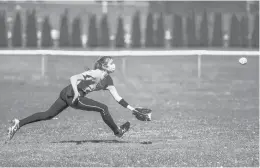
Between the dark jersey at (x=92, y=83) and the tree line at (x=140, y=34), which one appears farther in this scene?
the tree line at (x=140, y=34)

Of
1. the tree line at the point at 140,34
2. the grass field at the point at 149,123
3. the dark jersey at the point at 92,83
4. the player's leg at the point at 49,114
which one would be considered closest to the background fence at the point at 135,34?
the tree line at the point at 140,34

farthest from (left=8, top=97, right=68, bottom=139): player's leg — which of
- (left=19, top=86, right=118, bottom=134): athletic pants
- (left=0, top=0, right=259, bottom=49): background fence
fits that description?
(left=0, top=0, right=259, bottom=49): background fence

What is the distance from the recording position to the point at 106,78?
845 centimetres

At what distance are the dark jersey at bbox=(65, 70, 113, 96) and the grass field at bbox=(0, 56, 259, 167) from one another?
82 cm

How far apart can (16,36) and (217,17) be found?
11.8 m

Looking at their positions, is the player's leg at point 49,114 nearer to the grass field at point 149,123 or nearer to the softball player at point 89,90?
the softball player at point 89,90

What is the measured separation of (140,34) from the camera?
37.6m

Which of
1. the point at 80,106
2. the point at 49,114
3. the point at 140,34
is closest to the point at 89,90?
the point at 80,106

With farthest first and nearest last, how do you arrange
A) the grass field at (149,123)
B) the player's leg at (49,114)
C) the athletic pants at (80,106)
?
the player's leg at (49,114) < the athletic pants at (80,106) < the grass field at (149,123)

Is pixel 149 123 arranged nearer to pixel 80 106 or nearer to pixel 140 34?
pixel 80 106

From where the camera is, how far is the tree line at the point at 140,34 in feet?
118

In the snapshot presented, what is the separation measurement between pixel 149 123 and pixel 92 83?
161 inches

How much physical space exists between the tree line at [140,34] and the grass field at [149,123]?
7.68 meters

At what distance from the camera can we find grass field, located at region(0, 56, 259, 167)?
26.4ft
